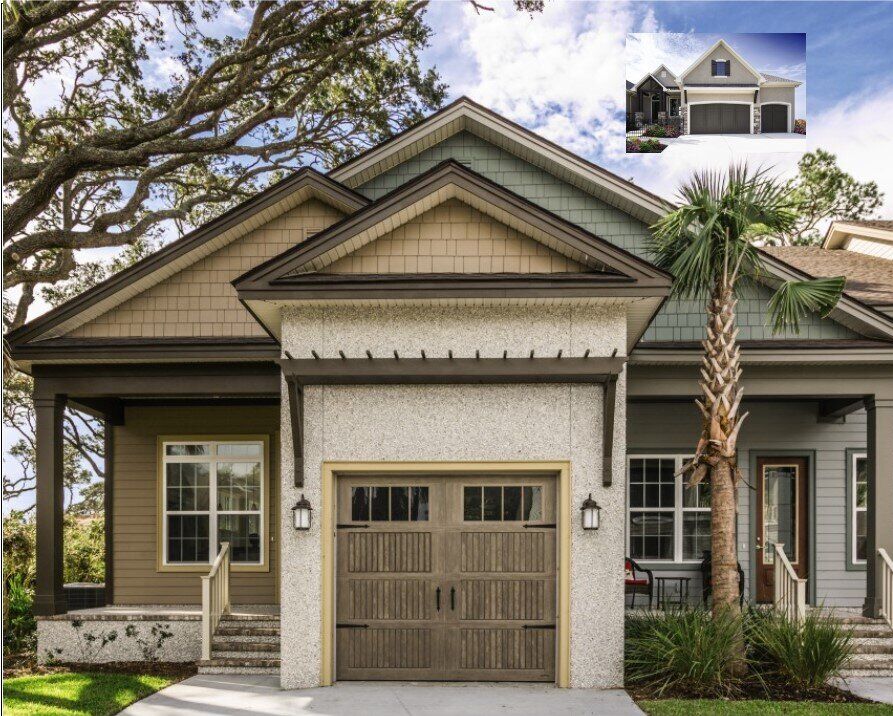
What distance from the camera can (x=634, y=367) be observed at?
1137cm

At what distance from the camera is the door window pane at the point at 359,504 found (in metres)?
9.06

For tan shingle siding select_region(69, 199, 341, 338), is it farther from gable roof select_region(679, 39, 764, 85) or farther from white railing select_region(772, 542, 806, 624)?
gable roof select_region(679, 39, 764, 85)

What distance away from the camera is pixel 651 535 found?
13117mm

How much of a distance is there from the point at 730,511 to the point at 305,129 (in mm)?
14896

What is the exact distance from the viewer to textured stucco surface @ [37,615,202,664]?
1069 cm

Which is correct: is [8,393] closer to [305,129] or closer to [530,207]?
[305,129]

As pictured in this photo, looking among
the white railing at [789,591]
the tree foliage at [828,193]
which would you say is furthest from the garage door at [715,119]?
the white railing at [789,591]

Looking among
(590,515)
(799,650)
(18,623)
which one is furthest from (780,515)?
(18,623)

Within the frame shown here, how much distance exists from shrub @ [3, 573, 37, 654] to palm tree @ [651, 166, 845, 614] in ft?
31.8

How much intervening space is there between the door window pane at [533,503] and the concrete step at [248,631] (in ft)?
12.6

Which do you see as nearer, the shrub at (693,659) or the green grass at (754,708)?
the green grass at (754,708)

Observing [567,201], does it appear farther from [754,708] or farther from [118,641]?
[118,641]

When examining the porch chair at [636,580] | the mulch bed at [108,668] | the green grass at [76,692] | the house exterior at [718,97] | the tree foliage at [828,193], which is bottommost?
the mulch bed at [108,668]

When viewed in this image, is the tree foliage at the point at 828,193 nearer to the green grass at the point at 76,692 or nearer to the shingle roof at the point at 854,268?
the shingle roof at the point at 854,268
